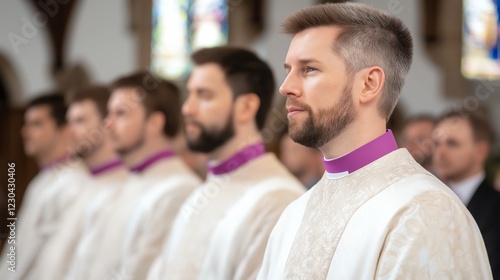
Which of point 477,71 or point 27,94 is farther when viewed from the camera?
point 27,94

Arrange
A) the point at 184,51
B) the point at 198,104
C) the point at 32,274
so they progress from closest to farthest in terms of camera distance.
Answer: the point at 198,104 → the point at 32,274 → the point at 184,51

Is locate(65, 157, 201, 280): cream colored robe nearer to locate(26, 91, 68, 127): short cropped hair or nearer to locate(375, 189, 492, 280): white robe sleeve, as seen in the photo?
locate(26, 91, 68, 127): short cropped hair

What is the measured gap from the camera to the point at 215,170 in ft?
14.9

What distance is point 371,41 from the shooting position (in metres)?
2.73

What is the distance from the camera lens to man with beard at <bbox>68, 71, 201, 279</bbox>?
567cm

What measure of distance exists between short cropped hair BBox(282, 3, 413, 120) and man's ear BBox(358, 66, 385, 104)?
2 centimetres

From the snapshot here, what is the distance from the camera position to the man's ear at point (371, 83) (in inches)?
106

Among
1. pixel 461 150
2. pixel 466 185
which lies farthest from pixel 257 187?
pixel 461 150

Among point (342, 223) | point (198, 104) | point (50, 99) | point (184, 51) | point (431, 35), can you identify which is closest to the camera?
point (342, 223)

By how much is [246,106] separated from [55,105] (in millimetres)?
4055

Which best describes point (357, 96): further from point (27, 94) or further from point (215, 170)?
point (27, 94)

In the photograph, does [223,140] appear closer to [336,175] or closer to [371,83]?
[336,175]

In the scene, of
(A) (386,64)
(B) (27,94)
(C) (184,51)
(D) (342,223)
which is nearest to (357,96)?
(A) (386,64)

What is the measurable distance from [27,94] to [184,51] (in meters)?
2.72
